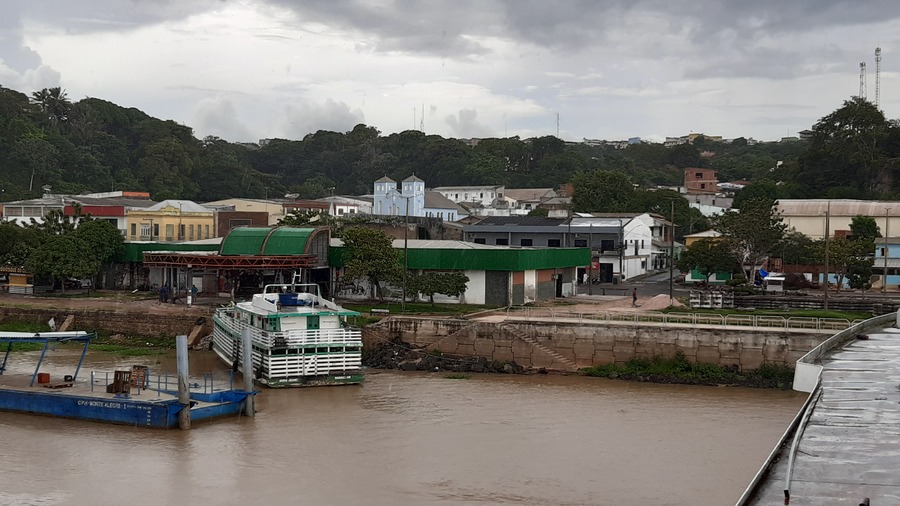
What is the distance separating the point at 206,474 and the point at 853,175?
265ft

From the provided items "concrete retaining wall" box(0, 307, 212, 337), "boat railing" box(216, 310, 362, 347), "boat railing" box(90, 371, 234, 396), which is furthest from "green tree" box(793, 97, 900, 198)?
"boat railing" box(90, 371, 234, 396)

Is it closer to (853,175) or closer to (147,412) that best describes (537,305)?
(147,412)

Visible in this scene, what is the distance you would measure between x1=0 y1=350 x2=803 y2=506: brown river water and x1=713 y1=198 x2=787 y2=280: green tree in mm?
22365

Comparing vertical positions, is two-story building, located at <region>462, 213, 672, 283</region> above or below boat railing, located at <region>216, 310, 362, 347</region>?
above

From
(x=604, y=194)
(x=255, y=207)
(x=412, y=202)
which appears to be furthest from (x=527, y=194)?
(x=255, y=207)

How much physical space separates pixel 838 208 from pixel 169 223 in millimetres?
47784

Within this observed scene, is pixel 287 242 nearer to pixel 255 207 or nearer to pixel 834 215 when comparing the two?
pixel 255 207

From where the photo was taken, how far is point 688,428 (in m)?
28.7

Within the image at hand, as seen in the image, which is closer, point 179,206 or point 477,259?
point 477,259

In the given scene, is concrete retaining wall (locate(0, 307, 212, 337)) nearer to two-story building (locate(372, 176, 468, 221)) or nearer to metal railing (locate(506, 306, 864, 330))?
metal railing (locate(506, 306, 864, 330))

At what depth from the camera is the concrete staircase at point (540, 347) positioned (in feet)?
127

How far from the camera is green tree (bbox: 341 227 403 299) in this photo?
4809 cm

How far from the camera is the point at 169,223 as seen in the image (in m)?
66.3

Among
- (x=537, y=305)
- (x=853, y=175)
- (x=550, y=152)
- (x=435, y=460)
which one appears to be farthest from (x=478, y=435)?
(x=550, y=152)
